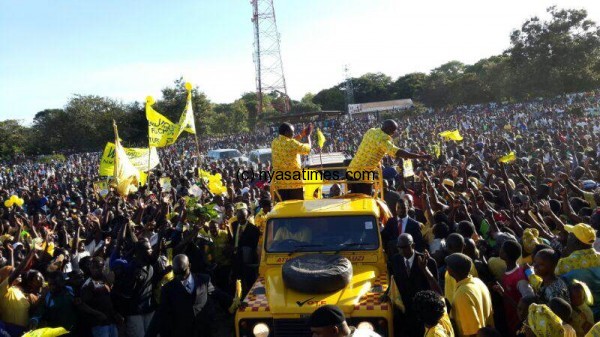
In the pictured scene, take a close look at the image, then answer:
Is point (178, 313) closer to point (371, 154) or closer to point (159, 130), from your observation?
point (371, 154)

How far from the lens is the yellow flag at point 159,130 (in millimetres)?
11305

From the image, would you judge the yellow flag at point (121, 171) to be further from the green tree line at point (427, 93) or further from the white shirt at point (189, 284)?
the green tree line at point (427, 93)

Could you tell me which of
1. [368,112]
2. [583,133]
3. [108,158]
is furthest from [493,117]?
[108,158]

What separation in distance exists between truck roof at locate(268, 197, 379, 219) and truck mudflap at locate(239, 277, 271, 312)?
3.09 ft

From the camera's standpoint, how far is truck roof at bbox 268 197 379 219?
5.38 metres

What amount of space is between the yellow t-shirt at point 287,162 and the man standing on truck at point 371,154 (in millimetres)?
816

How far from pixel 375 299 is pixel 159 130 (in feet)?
27.4

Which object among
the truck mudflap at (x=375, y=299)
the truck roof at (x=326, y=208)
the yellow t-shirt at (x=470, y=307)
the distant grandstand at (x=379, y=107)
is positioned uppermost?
the distant grandstand at (x=379, y=107)

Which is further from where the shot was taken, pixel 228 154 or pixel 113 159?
pixel 228 154

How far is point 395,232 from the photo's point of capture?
594cm

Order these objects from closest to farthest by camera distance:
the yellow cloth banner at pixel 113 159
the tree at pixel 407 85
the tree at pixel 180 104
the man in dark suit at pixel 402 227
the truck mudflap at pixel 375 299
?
1. the truck mudflap at pixel 375 299
2. the man in dark suit at pixel 402 227
3. the yellow cloth banner at pixel 113 159
4. the tree at pixel 180 104
5. the tree at pixel 407 85

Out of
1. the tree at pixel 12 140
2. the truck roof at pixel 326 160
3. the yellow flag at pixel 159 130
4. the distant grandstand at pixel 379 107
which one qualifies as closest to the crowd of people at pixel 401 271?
the yellow flag at pixel 159 130

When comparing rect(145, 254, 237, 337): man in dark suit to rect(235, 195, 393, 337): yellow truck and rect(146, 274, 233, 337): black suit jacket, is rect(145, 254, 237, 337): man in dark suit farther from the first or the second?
rect(235, 195, 393, 337): yellow truck

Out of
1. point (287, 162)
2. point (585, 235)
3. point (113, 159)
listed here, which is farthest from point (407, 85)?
point (585, 235)
